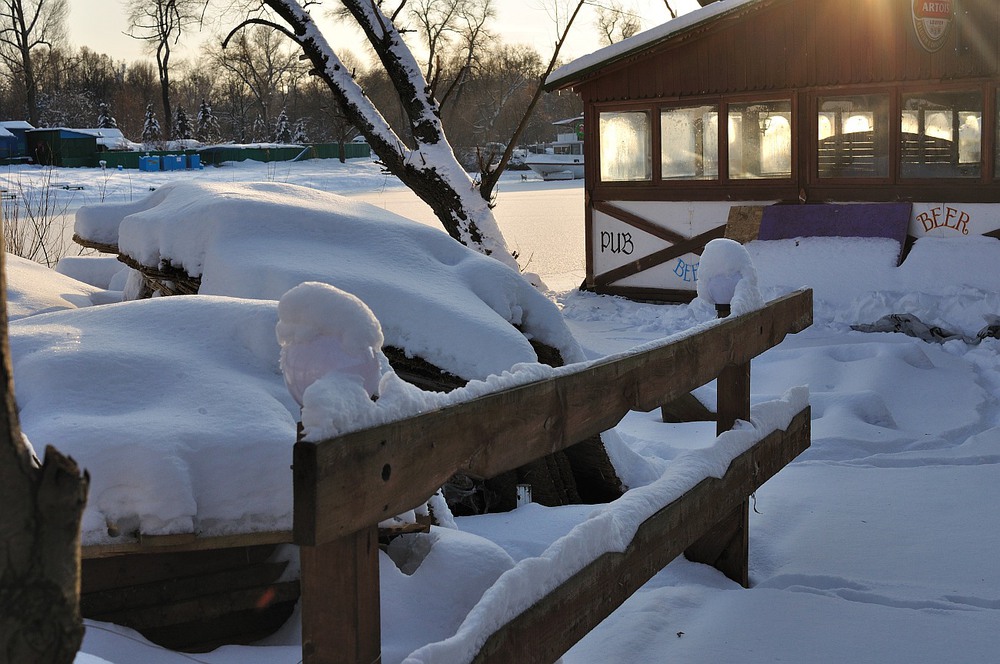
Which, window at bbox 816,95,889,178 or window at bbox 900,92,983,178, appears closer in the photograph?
window at bbox 900,92,983,178

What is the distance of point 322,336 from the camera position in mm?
1811

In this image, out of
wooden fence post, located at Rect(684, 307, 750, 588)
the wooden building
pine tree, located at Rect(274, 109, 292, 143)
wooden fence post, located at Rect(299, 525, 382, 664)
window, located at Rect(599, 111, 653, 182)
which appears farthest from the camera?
pine tree, located at Rect(274, 109, 292, 143)

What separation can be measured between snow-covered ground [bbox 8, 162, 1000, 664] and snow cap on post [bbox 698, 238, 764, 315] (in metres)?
0.94

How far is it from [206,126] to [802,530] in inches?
3063

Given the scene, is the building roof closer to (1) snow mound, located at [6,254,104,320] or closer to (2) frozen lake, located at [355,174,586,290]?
(2) frozen lake, located at [355,174,586,290]

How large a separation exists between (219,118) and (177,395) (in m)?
86.7

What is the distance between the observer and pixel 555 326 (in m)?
5.31

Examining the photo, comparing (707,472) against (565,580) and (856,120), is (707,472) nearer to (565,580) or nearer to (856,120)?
(565,580)

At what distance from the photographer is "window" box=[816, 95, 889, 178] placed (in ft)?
37.2

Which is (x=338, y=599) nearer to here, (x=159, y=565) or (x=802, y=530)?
(x=159, y=565)

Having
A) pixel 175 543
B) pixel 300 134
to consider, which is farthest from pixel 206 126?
pixel 175 543

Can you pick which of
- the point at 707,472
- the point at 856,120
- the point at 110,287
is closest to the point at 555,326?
the point at 707,472

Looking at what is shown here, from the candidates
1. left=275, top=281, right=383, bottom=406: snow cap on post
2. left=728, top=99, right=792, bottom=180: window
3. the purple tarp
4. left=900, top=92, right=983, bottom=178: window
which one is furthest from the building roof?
left=275, top=281, right=383, bottom=406: snow cap on post

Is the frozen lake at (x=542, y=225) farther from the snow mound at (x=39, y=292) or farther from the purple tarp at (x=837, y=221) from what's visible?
the snow mound at (x=39, y=292)
